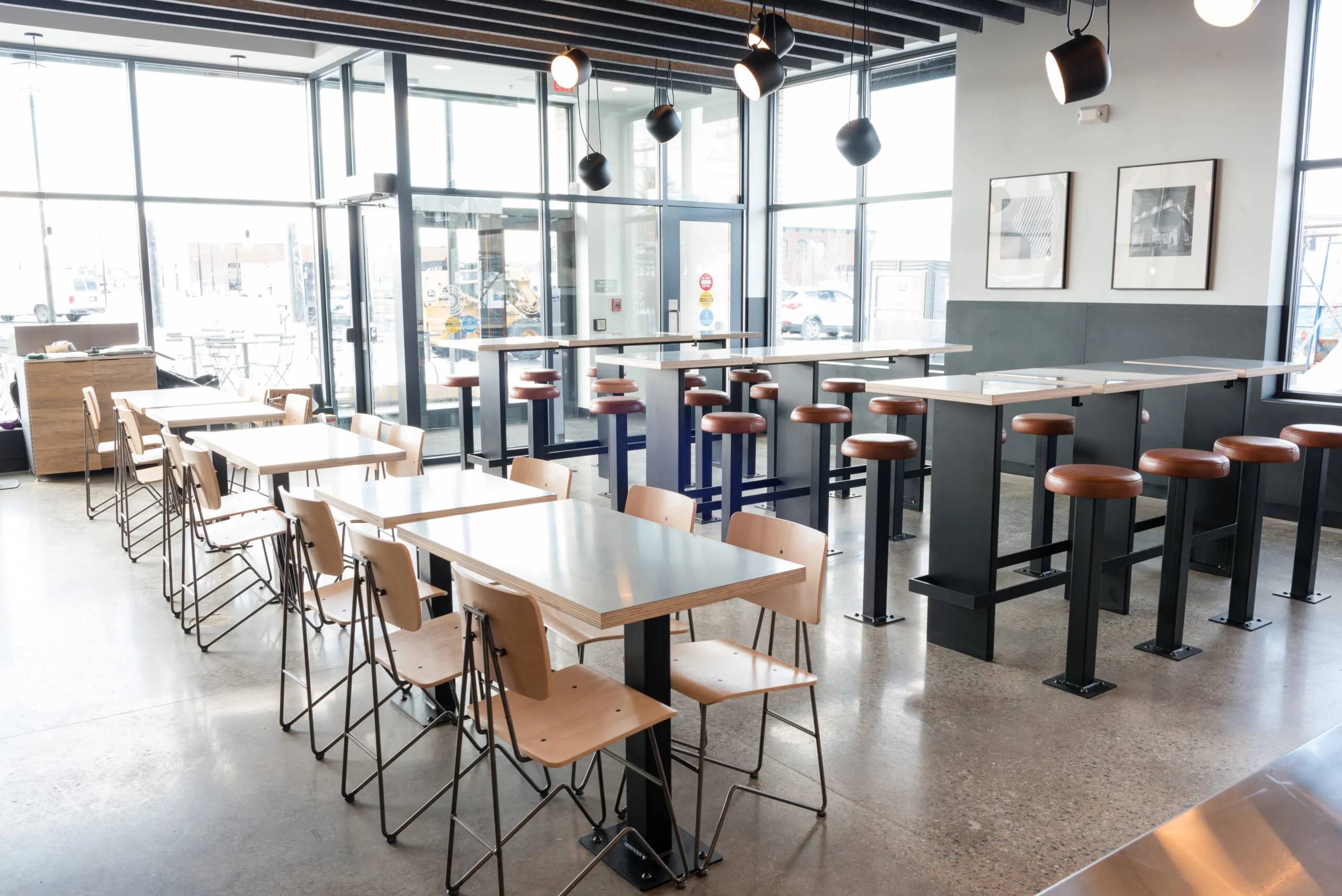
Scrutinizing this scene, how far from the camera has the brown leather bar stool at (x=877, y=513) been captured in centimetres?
441

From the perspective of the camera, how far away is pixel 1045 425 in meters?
4.92

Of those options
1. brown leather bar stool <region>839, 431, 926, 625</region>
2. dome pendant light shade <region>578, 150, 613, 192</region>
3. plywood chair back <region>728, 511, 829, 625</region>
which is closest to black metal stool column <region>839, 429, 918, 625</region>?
brown leather bar stool <region>839, 431, 926, 625</region>

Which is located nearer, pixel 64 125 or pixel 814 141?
pixel 64 125

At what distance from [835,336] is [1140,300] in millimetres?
3039

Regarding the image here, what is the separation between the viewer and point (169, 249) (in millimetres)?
8875

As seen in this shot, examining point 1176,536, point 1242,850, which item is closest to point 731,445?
point 1176,536

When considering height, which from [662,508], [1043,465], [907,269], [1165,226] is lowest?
[1043,465]

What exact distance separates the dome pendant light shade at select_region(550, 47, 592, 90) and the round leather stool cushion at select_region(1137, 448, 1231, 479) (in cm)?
393

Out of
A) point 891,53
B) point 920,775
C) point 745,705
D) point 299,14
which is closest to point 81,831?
point 745,705

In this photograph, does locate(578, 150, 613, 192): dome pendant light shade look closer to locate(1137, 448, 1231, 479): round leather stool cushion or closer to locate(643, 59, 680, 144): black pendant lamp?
locate(643, 59, 680, 144): black pendant lamp

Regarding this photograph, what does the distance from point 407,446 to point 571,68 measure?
2.69 m

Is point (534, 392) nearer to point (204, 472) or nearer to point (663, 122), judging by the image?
point (663, 122)

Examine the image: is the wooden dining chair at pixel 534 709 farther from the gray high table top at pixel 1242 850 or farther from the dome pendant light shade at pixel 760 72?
the dome pendant light shade at pixel 760 72

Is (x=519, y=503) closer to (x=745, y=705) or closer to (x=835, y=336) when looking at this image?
(x=745, y=705)
